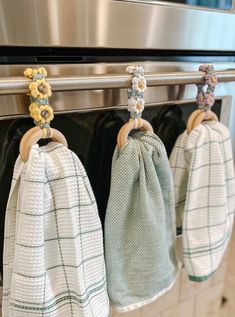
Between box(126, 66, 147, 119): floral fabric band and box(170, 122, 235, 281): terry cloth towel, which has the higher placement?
box(126, 66, 147, 119): floral fabric band

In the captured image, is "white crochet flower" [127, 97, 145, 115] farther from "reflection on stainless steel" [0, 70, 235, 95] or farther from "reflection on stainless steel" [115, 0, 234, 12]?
"reflection on stainless steel" [115, 0, 234, 12]

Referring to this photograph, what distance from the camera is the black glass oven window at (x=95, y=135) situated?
0.39 m

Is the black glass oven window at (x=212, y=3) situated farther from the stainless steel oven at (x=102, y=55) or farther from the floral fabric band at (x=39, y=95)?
the floral fabric band at (x=39, y=95)

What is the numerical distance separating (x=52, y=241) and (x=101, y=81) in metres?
0.21

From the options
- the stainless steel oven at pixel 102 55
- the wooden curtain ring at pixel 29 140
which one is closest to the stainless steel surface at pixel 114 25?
the stainless steel oven at pixel 102 55

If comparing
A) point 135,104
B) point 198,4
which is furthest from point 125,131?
point 198,4

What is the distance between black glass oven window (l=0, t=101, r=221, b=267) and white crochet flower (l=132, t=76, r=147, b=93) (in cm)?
7

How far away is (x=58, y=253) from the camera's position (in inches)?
15.2

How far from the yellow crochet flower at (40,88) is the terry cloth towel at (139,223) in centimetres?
14

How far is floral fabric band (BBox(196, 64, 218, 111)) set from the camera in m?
0.47

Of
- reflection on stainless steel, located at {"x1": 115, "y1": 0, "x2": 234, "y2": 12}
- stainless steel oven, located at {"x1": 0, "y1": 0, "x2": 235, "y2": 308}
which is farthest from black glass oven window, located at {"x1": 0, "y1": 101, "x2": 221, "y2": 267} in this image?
reflection on stainless steel, located at {"x1": 115, "y1": 0, "x2": 234, "y2": 12}

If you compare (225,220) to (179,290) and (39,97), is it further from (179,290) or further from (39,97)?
(39,97)

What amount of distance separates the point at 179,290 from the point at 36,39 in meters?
0.62

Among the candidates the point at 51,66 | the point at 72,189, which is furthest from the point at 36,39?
the point at 72,189
